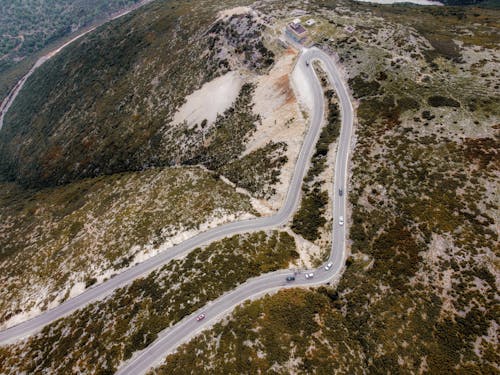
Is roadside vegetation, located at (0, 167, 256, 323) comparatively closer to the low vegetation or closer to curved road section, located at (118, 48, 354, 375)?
the low vegetation

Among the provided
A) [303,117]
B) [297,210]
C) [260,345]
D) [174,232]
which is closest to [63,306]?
[174,232]

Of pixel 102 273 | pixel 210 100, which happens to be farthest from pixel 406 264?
pixel 210 100

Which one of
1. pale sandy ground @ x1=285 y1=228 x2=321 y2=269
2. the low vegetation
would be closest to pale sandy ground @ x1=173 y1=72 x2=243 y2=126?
the low vegetation

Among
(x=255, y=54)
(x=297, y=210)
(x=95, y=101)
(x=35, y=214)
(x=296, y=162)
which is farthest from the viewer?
(x=95, y=101)

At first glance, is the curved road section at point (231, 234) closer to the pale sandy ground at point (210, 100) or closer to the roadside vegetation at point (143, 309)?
the roadside vegetation at point (143, 309)

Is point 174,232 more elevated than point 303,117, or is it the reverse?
point 303,117

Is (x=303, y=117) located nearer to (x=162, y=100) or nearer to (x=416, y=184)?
(x=416, y=184)

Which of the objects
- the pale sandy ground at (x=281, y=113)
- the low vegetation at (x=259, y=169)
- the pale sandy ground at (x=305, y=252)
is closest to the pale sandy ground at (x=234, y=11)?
the pale sandy ground at (x=281, y=113)
